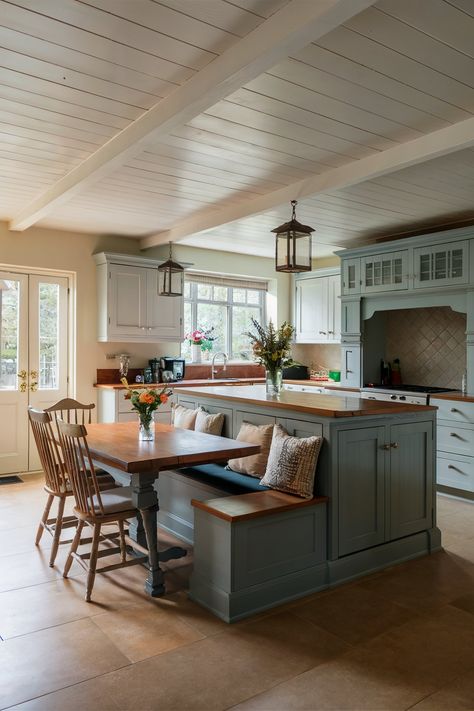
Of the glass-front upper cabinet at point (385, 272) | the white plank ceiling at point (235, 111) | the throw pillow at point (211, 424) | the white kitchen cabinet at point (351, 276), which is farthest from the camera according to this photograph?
the white kitchen cabinet at point (351, 276)

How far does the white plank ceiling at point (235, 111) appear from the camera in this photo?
2.18 meters

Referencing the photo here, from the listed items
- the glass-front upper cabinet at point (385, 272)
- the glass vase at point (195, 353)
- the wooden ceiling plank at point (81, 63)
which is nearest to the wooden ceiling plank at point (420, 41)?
the wooden ceiling plank at point (81, 63)

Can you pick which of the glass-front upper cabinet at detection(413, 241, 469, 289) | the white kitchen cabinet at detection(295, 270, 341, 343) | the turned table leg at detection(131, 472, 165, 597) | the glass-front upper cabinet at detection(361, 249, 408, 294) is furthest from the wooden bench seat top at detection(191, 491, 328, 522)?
the white kitchen cabinet at detection(295, 270, 341, 343)

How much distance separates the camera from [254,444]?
3.53 meters

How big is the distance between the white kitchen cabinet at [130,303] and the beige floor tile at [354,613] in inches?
152

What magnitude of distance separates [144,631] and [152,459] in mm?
808

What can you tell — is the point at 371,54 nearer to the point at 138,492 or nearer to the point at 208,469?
the point at 138,492

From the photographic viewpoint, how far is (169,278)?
4.95 meters

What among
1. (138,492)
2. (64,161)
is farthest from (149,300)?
(138,492)

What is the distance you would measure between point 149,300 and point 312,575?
3968mm

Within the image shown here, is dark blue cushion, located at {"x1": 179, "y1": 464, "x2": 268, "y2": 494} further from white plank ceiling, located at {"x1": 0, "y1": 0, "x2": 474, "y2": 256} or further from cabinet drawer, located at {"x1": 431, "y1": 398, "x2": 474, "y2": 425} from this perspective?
cabinet drawer, located at {"x1": 431, "y1": 398, "x2": 474, "y2": 425}

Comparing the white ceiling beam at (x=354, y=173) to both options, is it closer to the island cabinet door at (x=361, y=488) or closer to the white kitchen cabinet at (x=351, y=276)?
the island cabinet door at (x=361, y=488)

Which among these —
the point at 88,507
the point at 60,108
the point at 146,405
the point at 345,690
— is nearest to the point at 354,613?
the point at 345,690

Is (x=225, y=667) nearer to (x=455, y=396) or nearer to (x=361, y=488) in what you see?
(x=361, y=488)
